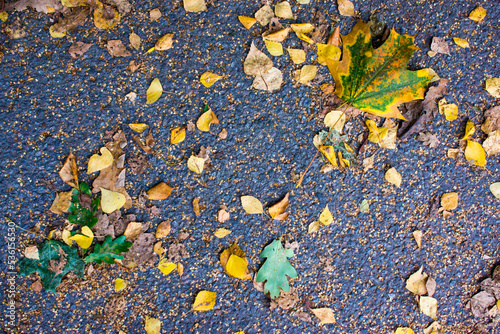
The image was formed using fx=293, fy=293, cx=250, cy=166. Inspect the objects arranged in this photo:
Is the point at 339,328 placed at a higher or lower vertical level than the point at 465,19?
lower

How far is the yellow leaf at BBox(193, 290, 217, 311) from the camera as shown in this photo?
1.58 m

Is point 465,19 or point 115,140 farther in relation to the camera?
point 465,19

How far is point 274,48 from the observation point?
5.39ft

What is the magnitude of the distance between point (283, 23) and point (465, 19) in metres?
1.08

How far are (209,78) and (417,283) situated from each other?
5.40 ft

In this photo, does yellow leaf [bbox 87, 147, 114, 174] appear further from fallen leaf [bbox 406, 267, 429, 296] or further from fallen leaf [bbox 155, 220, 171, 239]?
fallen leaf [bbox 406, 267, 429, 296]

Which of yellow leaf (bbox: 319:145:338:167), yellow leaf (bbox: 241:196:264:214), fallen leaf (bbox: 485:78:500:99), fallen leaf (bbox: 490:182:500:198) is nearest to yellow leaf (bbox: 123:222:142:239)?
yellow leaf (bbox: 241:196:264:214)

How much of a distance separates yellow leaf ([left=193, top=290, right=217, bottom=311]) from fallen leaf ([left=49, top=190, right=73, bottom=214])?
85 centimetres

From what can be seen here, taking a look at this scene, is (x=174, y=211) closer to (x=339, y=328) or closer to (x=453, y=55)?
(x=339, y=328)

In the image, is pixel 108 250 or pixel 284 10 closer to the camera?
pixel 108 250

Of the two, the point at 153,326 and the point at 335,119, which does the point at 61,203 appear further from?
the point at 335,119

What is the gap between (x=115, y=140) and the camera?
1585mm

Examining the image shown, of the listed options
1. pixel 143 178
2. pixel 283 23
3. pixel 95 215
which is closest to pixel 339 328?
pixel 143 178

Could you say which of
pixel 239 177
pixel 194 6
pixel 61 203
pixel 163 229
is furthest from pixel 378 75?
pixel 61 203
